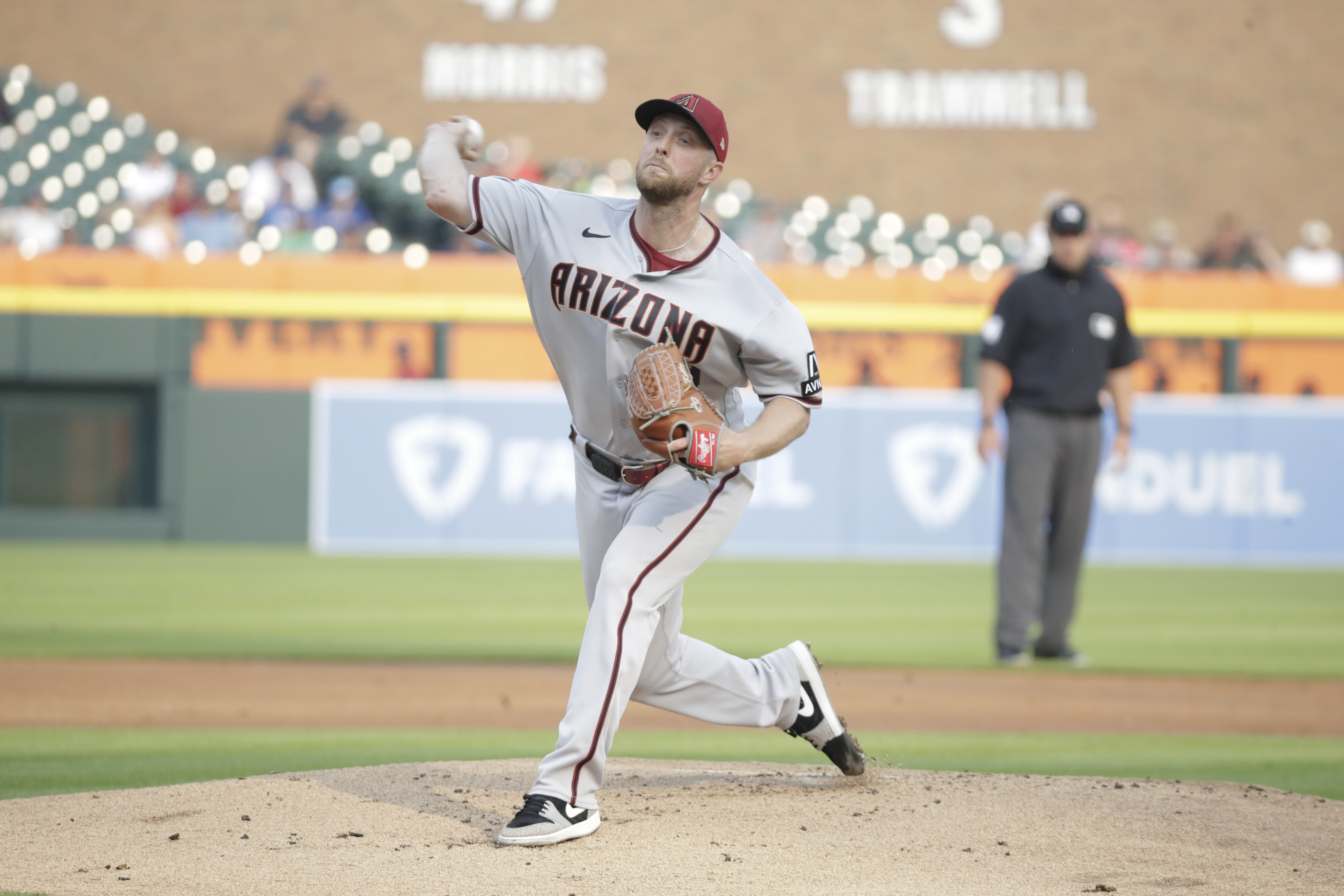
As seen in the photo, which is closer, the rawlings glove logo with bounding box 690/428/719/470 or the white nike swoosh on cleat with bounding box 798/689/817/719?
the rawlings glove logo with bounding box 690/428/719/470

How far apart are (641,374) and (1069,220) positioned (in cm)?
444

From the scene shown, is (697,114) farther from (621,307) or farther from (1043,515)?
(1043,515)

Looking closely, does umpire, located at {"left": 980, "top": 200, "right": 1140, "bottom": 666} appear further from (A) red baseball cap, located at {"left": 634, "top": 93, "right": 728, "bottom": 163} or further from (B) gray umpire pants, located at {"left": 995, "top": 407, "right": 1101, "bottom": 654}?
(A) red baseball cap, located at {"left": 634, "top": 93, "right": 728, "bottom": 163}

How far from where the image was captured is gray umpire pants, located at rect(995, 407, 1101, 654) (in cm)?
756

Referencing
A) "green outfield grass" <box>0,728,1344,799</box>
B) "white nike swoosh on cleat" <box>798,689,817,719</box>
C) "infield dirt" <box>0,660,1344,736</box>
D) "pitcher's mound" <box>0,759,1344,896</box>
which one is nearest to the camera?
"pitcher's mound" <box>0,759,1344,896</box>

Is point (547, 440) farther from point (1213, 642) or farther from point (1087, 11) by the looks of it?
point (1087, 11)

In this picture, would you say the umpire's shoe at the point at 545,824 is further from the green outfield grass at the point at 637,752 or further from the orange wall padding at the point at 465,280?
the orange wall padding at the point at 465,280

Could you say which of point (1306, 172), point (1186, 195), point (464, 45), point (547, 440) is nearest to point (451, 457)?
point (547, 440)

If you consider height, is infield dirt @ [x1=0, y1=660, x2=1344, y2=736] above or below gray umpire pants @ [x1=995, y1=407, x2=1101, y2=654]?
below

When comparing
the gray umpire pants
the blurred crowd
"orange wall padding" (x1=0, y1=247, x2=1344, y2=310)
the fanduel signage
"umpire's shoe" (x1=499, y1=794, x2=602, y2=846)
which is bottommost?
"umpire's shoe" (x1=499, y1=794, x2=602, y2=846)

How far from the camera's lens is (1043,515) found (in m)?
7.64

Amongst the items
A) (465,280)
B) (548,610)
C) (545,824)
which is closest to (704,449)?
(545,824)

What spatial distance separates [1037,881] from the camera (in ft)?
11.6

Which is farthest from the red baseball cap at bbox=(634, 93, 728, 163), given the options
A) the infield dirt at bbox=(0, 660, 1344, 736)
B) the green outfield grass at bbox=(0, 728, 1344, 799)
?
the infield dirt at bbox=(0, 660, 1344, 736)
